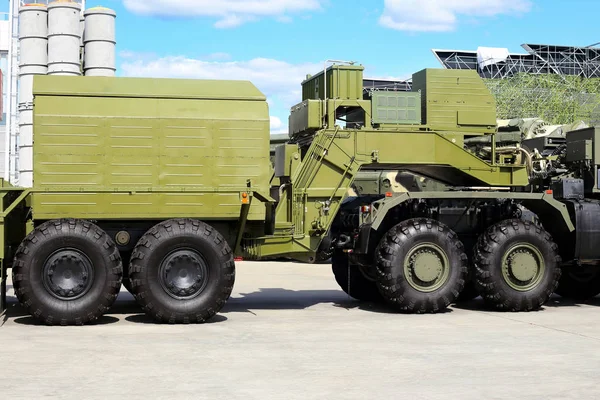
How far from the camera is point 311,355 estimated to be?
8672mm

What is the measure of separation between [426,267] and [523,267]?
1.50 metres

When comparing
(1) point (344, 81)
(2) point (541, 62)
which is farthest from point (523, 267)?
(2) point (541, 62)

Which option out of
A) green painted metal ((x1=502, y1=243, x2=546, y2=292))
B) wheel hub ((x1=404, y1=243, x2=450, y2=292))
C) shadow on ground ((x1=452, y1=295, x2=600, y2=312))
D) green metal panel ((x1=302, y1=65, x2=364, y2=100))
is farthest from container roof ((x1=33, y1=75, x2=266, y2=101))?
shadow on ground ((x1=452, y1=295, x2=600, y2=312))

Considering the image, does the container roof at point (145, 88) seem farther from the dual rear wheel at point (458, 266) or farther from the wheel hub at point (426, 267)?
the wheel hub at point (426, 267)

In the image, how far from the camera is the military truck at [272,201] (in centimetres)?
1096

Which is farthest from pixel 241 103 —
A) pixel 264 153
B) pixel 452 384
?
pixel 452 384

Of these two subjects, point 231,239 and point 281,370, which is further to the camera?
point 231,239

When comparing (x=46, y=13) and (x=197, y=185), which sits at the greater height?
(x=46, y=13)

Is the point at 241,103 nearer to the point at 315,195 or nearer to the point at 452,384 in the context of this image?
the point at 315,195

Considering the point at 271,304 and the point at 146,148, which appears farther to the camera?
the point at 271,304

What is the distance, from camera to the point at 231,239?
476 inches

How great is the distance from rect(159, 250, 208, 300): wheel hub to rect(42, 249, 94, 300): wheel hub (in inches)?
36.9

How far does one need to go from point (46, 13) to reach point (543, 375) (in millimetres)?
30894

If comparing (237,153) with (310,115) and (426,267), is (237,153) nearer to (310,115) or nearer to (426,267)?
(310,115)
